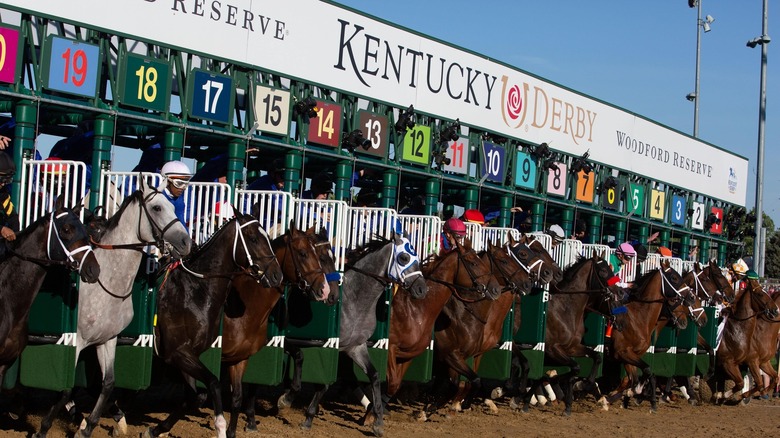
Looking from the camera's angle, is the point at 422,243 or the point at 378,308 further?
the point at 422,243

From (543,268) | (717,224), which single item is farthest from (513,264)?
(717,224)

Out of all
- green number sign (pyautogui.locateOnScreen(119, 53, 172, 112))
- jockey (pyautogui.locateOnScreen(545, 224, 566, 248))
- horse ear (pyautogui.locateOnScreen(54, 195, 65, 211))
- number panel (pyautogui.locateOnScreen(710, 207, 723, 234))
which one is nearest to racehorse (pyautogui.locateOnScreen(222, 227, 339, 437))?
horse ear (pyautogui.locateOnScreen(54, 195, 65, 211))

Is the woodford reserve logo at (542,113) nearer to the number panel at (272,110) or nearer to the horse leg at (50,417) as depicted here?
the number panel at (272,110)

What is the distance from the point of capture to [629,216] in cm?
Result: 2733

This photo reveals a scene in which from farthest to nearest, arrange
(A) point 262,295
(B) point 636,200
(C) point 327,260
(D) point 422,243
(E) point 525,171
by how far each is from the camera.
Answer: (B) point 636,200, (E) point 525,171, (D) point 422,243, (C) point 327,260, (A) point 262,295

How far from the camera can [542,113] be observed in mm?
24250

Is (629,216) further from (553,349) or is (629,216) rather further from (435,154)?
(553,349)

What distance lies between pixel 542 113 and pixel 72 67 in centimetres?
1281

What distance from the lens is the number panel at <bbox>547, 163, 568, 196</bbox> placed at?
24.5m

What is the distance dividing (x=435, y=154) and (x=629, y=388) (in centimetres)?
702

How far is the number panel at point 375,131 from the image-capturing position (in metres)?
18.7

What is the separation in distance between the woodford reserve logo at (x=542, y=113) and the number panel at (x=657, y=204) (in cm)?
378

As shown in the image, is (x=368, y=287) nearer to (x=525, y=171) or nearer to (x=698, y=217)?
(x=525, y=171)

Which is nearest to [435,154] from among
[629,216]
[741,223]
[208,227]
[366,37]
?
[366,37]
